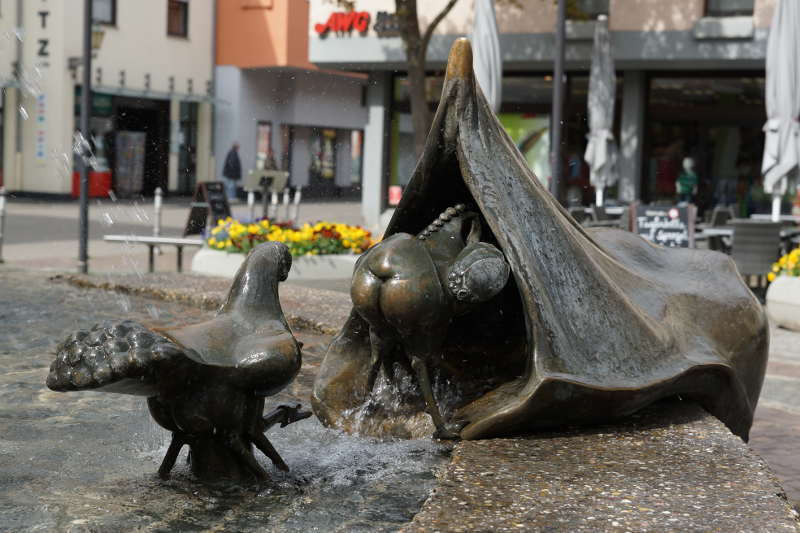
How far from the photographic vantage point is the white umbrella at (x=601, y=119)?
16891mm

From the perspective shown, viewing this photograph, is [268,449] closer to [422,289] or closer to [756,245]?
[422,289]

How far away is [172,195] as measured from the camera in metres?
33.7

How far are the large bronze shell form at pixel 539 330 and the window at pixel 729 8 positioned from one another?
52.0ft

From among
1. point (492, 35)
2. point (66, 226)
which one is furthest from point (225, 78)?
point (492, 35)

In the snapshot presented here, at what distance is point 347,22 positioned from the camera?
71.2ft

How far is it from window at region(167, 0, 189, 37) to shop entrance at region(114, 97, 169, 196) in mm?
2334

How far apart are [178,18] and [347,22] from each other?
14.1m

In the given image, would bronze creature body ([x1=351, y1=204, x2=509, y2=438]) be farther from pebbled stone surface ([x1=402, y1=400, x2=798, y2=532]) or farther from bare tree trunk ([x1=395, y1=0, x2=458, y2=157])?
bare tree trunk ([x1=395, y1=0, x2=458, y2=157])

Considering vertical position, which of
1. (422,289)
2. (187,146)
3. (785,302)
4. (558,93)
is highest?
(558,93)

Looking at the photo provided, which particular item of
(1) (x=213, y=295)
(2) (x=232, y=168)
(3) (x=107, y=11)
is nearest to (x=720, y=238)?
(1) (x=213, y=295)

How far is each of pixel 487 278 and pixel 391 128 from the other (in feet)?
66.2

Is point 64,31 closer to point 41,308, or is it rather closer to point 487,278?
point 41,308

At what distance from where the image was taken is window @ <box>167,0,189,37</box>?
33781mm

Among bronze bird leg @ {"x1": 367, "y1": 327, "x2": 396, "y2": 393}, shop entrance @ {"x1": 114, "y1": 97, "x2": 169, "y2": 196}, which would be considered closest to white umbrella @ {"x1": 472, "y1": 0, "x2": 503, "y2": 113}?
bronze bird leg @ {"x1": 367, "y1": 327, "x2": 396, "y2": 393}
